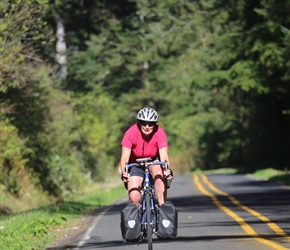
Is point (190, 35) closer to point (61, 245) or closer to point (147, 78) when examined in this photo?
point (147, 78)

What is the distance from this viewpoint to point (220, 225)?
60.7 feet

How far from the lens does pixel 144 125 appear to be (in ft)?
44.1

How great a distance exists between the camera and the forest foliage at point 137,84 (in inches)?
1270

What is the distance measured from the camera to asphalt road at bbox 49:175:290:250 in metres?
15.3

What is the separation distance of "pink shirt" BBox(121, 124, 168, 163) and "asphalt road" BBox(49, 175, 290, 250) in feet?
6.18

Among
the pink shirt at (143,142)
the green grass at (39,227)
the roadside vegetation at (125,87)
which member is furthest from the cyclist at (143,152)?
the roadside vegetation at (125,87)

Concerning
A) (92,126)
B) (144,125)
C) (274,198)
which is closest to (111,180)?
(92,126)

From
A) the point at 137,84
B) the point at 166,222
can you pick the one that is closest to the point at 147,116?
the point at 166,222

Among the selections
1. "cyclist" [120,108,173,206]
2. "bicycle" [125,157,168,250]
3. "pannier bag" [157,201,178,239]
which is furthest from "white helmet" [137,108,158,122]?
"pannier bag" [157,201,178,239]

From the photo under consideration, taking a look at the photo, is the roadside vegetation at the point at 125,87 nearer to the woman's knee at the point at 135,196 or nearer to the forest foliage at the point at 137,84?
the forest foliage at the point at 137,84

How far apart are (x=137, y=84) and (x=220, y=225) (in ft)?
178

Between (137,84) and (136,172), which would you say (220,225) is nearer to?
(136,172)

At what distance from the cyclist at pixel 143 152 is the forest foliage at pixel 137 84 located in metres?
12.3

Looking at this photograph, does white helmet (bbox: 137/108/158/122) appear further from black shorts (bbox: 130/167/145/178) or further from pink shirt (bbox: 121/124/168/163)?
black shorts (bbox: 130/167/145/178)
